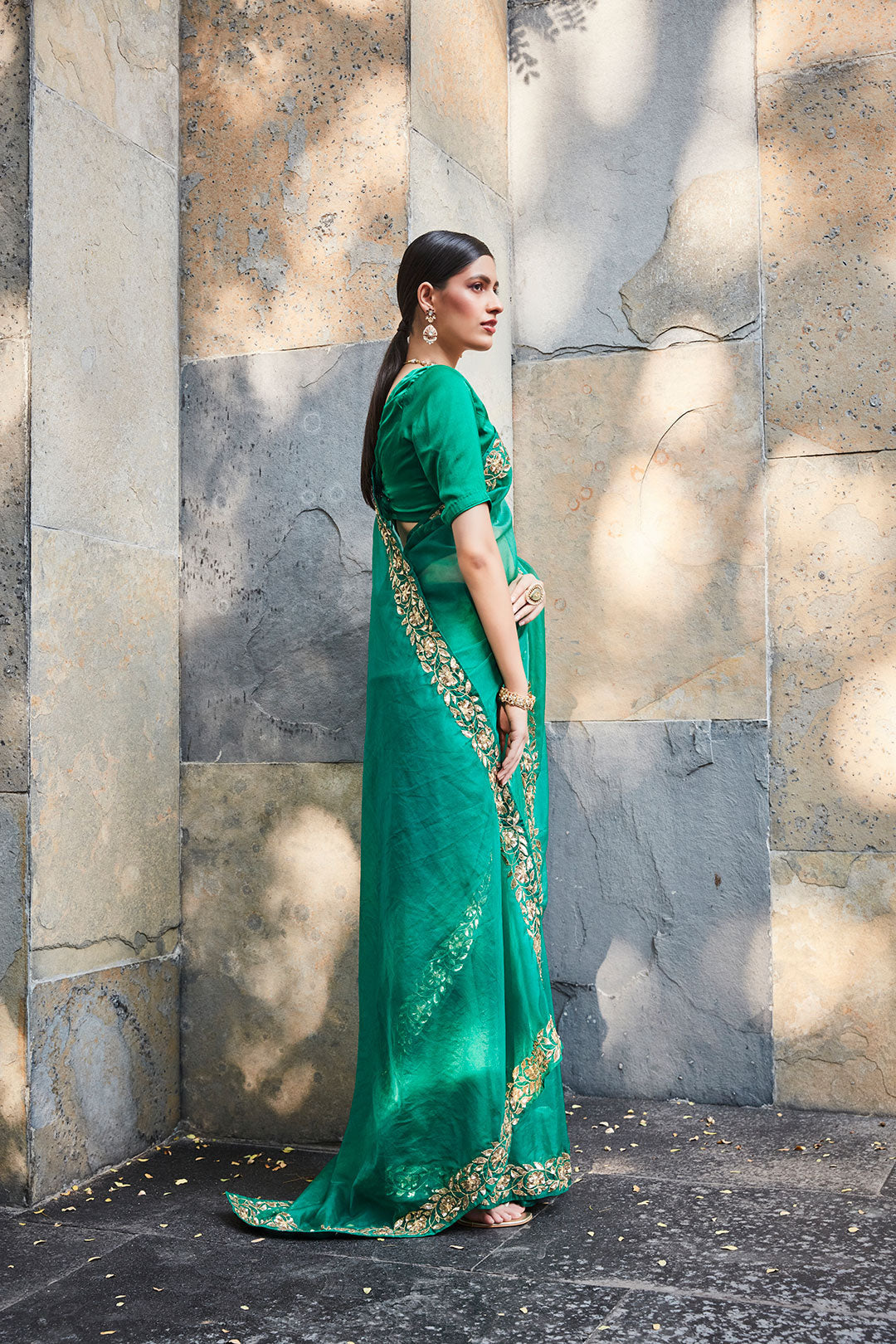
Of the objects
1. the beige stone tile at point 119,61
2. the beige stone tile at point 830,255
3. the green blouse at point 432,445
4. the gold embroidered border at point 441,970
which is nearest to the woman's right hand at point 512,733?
the gold embroidered border at point 441,970

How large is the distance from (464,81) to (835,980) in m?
2.46

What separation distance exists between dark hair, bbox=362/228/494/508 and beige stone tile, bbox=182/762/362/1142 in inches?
32.1

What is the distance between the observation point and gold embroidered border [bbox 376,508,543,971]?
8.05 ft

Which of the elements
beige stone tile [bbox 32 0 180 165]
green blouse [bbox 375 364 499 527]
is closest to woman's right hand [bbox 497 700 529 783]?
green blouse [bbox 375 364 499 527]

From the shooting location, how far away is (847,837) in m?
3.13

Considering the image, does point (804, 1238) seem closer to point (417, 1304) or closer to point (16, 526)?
point (417, 1304)

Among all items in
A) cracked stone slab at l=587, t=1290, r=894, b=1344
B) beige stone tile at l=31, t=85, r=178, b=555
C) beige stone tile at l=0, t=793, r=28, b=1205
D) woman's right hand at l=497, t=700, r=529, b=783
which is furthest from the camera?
beige stone tile at l=31, t=85, r=178, b=555

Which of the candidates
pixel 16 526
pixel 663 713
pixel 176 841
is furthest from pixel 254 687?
pixel 663 713

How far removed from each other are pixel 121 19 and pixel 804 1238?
3010 mm

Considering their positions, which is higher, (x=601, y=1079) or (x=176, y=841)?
(x=176, y=841)

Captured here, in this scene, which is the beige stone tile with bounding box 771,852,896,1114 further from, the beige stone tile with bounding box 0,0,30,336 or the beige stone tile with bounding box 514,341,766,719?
the beige stone tile with bounding box 0,0,30,336

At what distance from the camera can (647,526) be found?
334 cm

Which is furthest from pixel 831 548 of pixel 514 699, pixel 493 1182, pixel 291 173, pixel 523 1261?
pixel 523 1261

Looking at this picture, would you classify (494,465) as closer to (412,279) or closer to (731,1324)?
(412,279)
